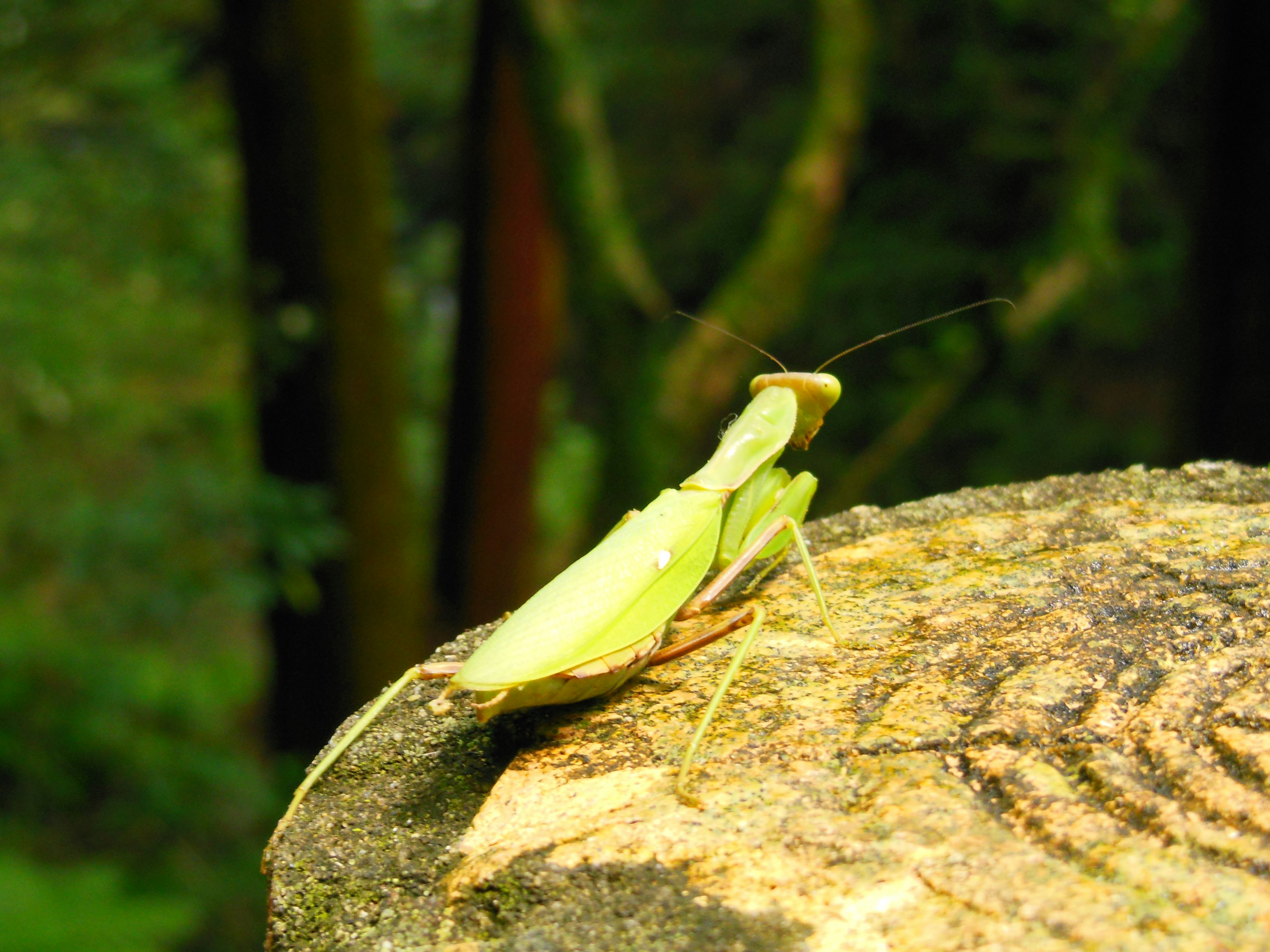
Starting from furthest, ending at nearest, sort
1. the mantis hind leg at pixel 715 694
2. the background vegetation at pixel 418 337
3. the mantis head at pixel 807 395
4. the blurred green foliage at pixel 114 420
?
the blurred green foliage at pixel 114 420 < the background vegetation at pixel 418 337 < the mantis head at pixel 807 395 < the mantis hind leg at pixel 715 694

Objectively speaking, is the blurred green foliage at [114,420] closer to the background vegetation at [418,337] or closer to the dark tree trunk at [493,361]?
the background vegetation at [418,337]

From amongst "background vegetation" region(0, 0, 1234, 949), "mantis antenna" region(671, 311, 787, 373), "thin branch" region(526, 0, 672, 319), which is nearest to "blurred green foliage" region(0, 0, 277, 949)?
"background vegetation" region(0, 0, 1234, 949)

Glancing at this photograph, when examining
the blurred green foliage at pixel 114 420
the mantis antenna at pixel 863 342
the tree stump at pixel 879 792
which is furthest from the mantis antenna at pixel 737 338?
the blurred green foliage at pixel 114 420

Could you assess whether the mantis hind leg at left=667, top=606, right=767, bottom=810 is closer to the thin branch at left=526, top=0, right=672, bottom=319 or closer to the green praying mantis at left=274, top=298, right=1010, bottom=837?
the green praying mantis at left=274, top=298, right=1010, bottom=837

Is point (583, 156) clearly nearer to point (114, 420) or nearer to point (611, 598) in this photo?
point (611, 598)

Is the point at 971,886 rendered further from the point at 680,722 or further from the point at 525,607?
the point at 525,607
